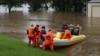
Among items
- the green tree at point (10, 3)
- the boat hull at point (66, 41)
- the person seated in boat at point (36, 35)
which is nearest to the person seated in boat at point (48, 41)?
the person seated in boat at point (36, 35)

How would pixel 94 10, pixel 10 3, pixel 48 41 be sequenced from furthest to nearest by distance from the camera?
pixel 10 3
pixel 94 10
pixel 48 41

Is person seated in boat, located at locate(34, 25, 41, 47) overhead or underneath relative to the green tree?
underneath

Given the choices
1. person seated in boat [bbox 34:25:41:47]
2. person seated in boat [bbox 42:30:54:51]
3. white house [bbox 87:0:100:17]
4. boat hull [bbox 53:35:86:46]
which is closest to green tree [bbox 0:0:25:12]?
white house [bbox 87:0:100:17]

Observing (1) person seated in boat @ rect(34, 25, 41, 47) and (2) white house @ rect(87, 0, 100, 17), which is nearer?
(1) person seated in boat @ rect(34, 25, 41, 47)

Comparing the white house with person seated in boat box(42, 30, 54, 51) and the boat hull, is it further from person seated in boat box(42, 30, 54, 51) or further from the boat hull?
person seated in boat box(42, 30, 54, 51)

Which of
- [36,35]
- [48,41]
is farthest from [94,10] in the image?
[48,41]

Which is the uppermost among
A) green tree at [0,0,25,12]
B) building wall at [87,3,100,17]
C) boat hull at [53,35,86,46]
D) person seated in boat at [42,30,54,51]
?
Answer: green tree at [0,0,25,12]

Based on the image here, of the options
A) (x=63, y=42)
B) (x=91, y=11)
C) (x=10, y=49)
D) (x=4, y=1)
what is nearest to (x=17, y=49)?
(x=10, y=49)

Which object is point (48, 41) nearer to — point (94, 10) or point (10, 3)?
point (94, 10)

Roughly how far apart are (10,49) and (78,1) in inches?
2326

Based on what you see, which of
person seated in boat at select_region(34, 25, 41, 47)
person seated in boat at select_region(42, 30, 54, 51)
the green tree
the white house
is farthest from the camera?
the green tree

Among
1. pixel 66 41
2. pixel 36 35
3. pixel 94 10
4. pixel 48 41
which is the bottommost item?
Result: pixel 66 41

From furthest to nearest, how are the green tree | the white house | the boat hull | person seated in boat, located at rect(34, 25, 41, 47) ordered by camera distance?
the green tree < the white house < the boat hull < person seated in boat, located at rect(34, 25, 41, 47)

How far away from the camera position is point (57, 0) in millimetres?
74938
